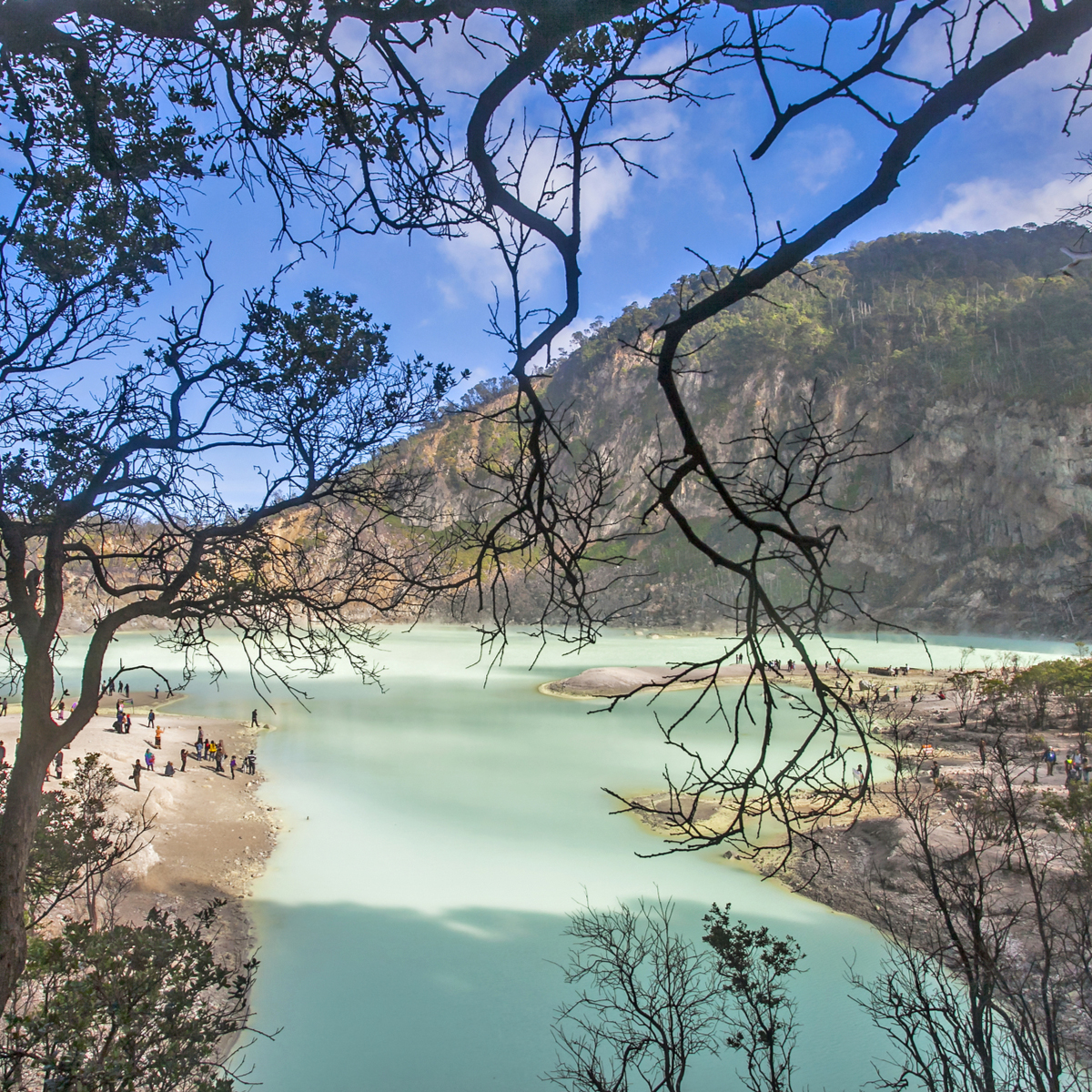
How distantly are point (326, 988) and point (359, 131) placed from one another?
37.3 ft

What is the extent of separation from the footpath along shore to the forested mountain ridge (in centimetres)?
2613

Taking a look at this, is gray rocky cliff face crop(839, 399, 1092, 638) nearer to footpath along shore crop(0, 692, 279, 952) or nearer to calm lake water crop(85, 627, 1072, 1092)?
calm lake water crop(85, 627, 1072, 1092)

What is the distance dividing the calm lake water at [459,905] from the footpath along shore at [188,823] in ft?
1.80

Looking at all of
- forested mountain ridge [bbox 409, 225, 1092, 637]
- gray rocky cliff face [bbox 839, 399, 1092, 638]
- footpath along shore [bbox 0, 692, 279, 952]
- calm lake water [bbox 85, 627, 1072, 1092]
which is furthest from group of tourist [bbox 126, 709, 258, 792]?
gray rocky cliff face [bbox 839, 399, 1092, 638]

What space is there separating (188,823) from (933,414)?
6556cm

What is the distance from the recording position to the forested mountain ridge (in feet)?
179

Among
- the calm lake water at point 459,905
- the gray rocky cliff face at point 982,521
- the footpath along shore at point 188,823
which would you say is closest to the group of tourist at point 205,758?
the footpath along shore at point 188,823

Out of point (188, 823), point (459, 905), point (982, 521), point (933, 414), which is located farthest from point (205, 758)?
point (933, 414)

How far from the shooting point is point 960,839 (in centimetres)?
1280

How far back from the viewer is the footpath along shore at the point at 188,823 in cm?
1203

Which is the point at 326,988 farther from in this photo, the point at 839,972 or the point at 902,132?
the point at 902,132

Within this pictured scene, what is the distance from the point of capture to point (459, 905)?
13.2 meters

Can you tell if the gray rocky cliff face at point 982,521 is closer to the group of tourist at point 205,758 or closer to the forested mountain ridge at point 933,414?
the forested mountain ridge at point 933,414

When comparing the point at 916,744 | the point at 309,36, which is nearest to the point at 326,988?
the point at 309,36
